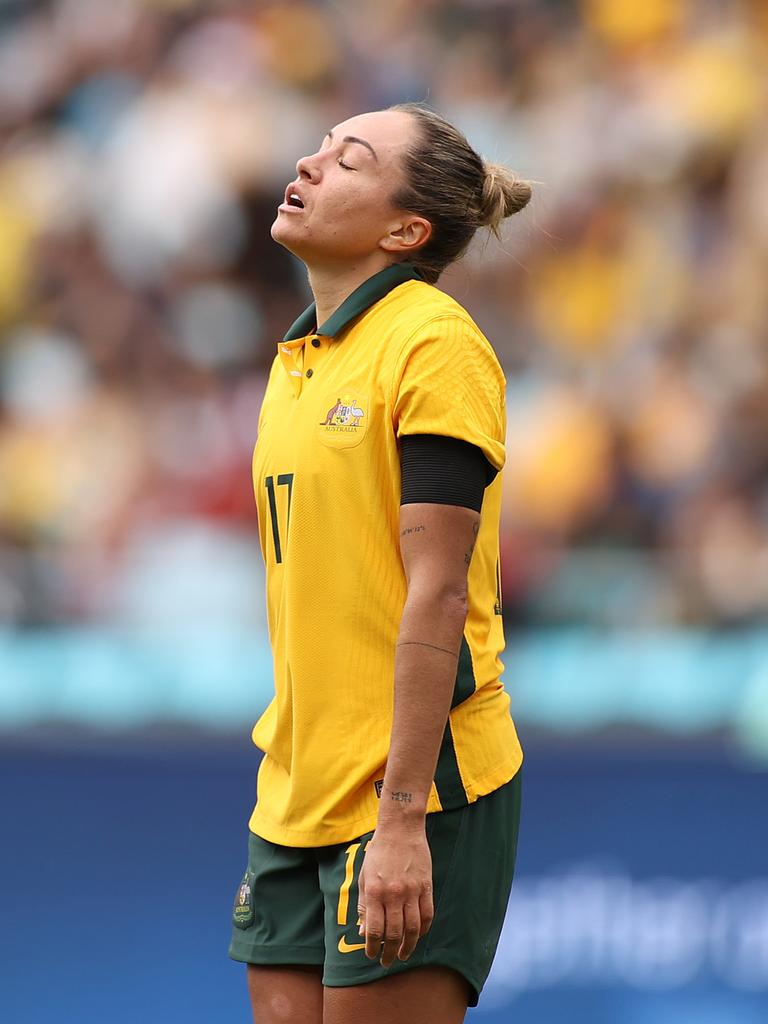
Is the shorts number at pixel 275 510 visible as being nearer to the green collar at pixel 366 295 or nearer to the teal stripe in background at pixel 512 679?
the green collar at pixel 366 295

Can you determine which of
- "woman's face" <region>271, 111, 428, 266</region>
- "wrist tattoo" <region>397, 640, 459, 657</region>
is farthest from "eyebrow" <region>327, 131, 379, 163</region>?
"wrist tattoo" <region>397, 640, 459, 657</region>


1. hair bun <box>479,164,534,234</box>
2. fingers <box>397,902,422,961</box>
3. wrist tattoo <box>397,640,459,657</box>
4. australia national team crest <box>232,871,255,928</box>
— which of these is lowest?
australia national team crest <box>232,871,255,928</box>

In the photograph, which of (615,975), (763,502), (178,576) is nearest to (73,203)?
(178,576)

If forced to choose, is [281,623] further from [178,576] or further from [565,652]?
[178,576]

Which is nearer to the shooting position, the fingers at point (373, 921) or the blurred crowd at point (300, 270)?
the fingers at point (373, 921)

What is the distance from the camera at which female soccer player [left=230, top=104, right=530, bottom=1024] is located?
1.95 m

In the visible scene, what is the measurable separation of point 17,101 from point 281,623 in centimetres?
570

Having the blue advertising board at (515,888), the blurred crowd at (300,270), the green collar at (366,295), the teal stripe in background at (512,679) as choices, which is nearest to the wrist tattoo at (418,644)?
the green collar at (366,295)

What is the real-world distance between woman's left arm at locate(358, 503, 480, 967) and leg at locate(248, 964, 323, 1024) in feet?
0.74

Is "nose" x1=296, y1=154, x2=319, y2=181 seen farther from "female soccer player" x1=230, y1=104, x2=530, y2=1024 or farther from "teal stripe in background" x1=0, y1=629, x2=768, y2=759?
A: "teal stripe in background" x1=0, y1=629, x2=768, y2=759

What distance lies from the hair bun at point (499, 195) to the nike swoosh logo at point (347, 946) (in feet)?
3.39

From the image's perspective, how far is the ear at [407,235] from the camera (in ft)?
7.23

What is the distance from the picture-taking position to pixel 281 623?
7.11 ft

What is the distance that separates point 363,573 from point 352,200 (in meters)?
0.53
